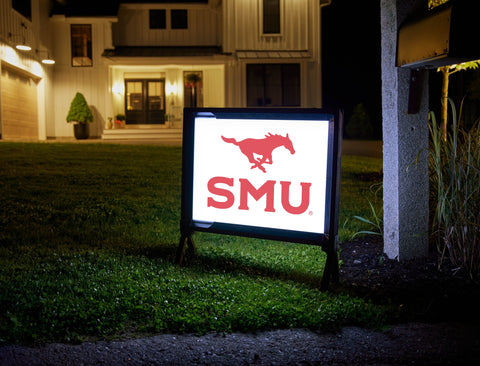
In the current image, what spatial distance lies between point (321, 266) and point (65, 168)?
22.6ft

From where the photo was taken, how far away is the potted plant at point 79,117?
75.6ft

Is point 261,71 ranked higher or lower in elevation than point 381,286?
higher

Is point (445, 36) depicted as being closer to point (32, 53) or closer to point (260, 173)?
point (260, 173)

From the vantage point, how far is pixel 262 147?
160 inches

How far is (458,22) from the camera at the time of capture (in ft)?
11.6

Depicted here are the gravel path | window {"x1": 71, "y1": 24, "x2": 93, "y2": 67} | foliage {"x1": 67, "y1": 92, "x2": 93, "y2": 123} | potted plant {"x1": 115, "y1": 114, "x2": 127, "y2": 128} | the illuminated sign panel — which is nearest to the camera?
the gravel path

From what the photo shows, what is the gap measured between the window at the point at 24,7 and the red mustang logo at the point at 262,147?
19970mm

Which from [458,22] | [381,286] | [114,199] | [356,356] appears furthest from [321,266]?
[114,199]

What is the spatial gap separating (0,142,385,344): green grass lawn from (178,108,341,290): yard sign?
40 cm

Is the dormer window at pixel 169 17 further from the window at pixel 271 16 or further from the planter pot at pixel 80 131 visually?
the planter pot at pixel 80 131

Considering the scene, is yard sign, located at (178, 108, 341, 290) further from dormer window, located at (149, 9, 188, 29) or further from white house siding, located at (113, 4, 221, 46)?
dormer window, located at (149, 9, 188, 29)

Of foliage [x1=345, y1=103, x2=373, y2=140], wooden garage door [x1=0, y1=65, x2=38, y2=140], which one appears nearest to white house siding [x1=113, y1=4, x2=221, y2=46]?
wooden garage door [x1=0, y1=65, x2=38, y2=140]

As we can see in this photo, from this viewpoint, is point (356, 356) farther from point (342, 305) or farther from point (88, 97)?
point (88, 97)

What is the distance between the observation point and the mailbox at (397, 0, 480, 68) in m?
3.52
